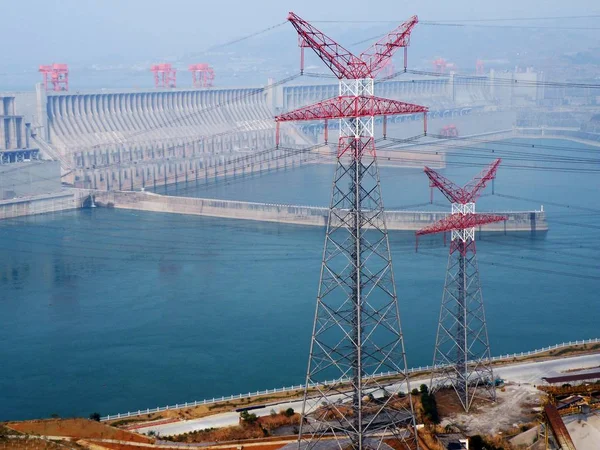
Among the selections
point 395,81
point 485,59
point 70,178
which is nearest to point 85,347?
point 70,178

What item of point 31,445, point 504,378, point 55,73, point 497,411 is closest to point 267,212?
point 55,73

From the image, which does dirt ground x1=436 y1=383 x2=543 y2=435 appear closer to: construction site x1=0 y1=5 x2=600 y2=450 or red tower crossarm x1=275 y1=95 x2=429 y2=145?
construction site x1=0 y1=5 x2=600 y2=450

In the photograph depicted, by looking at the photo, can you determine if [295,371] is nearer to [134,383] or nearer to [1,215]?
[134,383]

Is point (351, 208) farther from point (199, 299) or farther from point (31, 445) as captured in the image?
point (199, 299)

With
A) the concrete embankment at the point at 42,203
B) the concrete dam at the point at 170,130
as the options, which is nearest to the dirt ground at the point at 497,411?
the concrete embankment at the point at 42,203

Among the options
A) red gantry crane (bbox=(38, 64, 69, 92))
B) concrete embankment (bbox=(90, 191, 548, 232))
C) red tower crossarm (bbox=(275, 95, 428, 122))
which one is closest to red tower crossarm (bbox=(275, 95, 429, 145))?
red tower crossarm (bbox=(275, 95, 428, 122))

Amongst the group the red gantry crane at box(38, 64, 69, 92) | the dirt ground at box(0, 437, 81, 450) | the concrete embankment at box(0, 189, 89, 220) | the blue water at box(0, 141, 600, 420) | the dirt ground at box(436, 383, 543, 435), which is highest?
the red gantry crane at box(38, 64, 69, 92)
